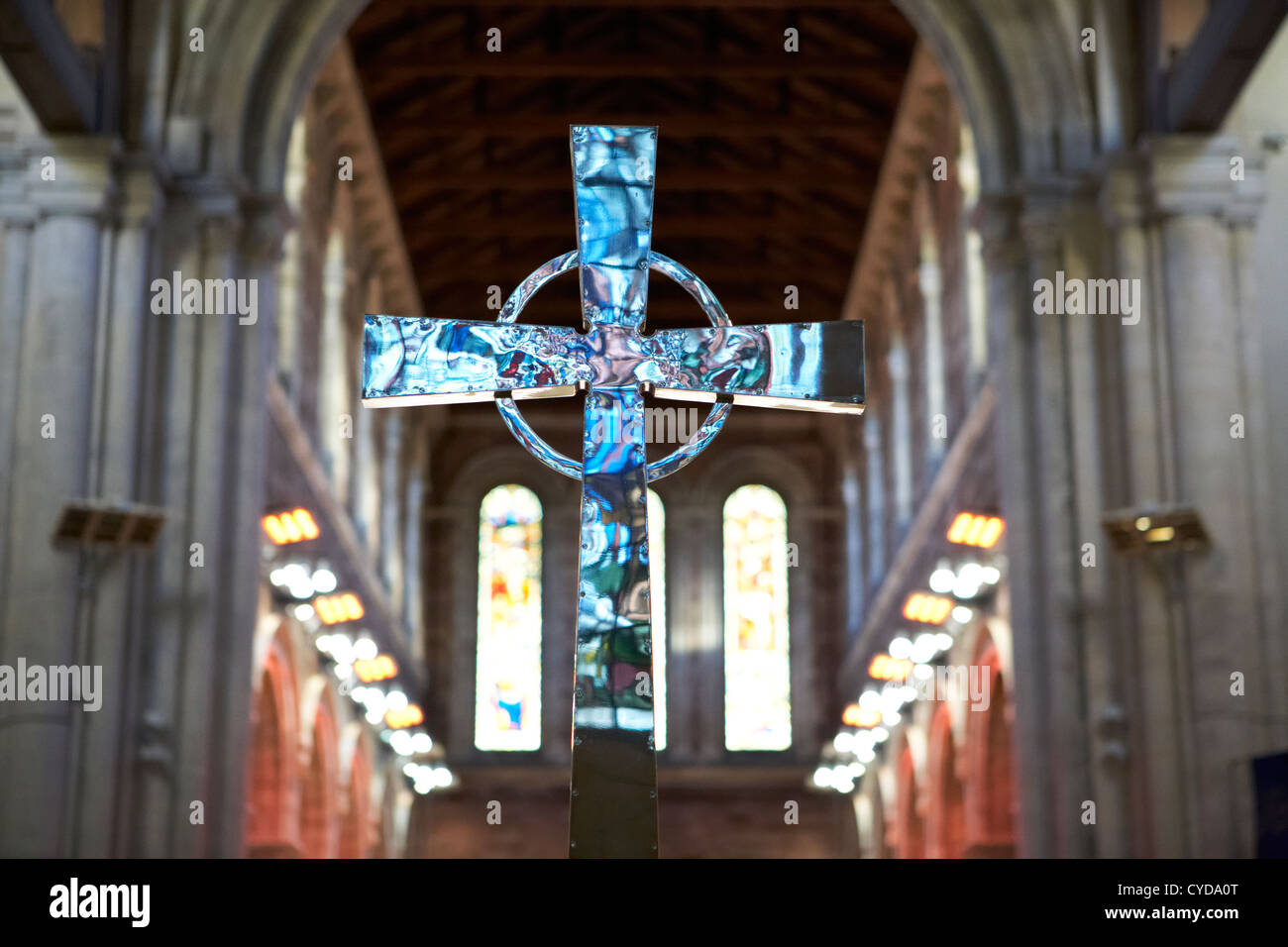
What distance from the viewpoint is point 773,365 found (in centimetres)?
1087

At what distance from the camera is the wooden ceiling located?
26.9 metres

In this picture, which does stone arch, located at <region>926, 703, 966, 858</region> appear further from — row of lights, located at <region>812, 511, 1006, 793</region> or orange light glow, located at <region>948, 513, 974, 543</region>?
orange light glow, located at <region>948, 513, 974, 543</region>

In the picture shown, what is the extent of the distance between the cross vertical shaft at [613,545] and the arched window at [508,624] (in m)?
26.9

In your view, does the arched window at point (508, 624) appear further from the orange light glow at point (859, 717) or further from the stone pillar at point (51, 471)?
the stone pillar at point (51, 471)

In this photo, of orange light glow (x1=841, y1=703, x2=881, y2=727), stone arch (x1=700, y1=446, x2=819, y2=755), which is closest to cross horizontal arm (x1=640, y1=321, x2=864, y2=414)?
orange light glow (x1=841, y1=703, x2=881, y2=727)

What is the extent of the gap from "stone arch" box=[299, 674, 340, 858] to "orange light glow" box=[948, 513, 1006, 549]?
30.9 feet

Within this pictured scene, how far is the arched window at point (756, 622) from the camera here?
3712 centimetres
